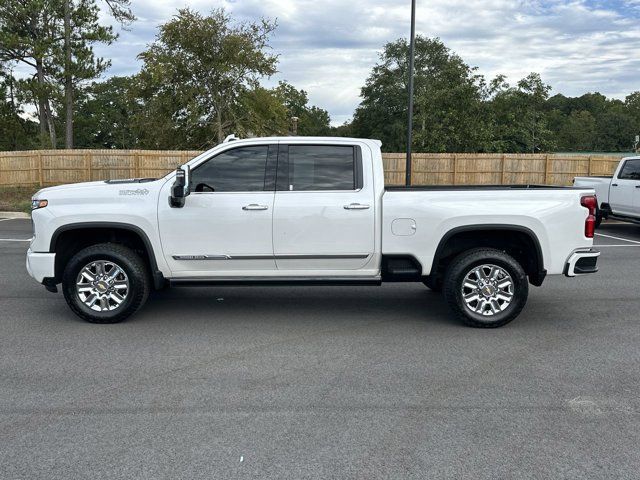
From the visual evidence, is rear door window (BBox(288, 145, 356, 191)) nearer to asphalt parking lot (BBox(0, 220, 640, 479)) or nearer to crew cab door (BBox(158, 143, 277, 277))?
crew cab door (BBox(158, 143, 277, 277))

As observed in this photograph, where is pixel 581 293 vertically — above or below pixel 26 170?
below

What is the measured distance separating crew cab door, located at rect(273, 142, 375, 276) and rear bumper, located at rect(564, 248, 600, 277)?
78.3 inches

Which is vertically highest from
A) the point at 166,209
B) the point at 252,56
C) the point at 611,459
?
the point at 252,56

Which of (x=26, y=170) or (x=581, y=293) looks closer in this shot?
(x=581, y=293)

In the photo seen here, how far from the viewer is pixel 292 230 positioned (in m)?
6.04

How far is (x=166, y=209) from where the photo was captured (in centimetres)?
604

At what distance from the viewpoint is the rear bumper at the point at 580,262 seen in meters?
6.10

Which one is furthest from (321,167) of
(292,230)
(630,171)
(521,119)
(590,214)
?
(521,119)

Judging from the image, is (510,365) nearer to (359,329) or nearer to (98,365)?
(359,329)

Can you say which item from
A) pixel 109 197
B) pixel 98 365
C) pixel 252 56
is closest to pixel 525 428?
pixel 98 365

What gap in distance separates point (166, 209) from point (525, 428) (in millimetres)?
3873

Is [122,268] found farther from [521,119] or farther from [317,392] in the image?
[521,119]

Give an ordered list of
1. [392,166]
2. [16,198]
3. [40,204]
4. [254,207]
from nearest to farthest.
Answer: [254,207] < [40,204] < [16,198] < [392,166]

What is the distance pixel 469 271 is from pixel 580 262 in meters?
1.13
